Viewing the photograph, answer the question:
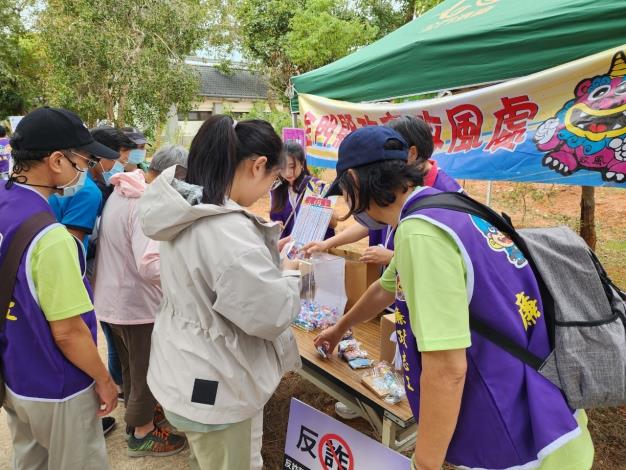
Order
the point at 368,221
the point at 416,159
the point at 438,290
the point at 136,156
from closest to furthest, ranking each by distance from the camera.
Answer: the point at 438,290, the point at 368,221, the point at 416,159, the point at 136,156

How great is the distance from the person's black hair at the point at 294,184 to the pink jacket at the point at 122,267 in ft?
3.49

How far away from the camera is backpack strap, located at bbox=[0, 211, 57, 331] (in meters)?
1.30

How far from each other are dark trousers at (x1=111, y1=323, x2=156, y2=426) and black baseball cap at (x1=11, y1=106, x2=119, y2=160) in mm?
1136

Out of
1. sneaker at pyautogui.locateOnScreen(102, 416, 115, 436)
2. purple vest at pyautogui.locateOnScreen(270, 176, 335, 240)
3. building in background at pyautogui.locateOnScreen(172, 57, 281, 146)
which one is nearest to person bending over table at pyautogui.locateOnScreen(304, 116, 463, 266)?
purple vest at pyautogui.locateOnScreen(270, 176, 335, 240)

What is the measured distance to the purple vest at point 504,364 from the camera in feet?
3.01

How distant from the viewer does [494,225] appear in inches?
39.6

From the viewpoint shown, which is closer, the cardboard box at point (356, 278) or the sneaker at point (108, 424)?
the cardboard box at point (356, 278)

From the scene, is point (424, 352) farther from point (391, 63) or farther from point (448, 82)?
point (391, 63)

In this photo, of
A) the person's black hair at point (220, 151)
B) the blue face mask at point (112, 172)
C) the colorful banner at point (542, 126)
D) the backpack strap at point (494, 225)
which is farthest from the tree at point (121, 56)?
the backpack strap at point (494, 225)

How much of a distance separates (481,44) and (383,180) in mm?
1664

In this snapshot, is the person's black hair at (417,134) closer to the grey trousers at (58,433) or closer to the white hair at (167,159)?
the white hair at (167,159)

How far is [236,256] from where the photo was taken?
1113 mm

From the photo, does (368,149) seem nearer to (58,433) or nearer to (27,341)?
(27,341)

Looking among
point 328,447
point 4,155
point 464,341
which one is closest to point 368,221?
point 464,341
